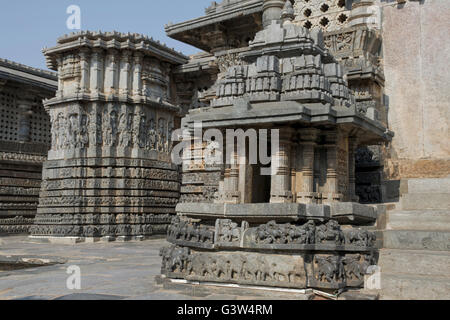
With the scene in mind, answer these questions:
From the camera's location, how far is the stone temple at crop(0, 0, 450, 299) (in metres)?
5.97

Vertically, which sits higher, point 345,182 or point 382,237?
point 345,182

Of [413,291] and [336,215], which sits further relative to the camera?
[336,215]

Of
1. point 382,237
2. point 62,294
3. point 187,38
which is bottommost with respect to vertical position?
point 62,294

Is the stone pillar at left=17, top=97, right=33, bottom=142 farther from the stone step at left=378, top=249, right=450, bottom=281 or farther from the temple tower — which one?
the stone step at left=378, top=249, right=450, bottom=281

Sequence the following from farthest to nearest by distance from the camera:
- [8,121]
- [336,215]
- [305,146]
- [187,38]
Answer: [8,121]
[187,38]
[305,146]
[336,215]

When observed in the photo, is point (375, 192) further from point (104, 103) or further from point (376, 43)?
point (104, 103)

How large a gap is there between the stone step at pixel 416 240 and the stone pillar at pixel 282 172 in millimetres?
1548

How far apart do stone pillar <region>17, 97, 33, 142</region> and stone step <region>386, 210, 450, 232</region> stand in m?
17.9

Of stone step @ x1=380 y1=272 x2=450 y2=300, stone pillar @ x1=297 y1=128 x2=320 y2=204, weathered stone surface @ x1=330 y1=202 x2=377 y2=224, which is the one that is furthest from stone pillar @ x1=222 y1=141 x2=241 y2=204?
stone step @ x1=380 y1=272 x2=450 y2=300

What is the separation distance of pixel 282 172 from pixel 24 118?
17.6 m

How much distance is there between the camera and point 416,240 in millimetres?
6621

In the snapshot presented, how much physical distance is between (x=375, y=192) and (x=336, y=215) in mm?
3371

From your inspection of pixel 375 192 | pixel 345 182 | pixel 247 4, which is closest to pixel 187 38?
pixel 247 4

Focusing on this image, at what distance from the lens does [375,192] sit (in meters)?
9.27
